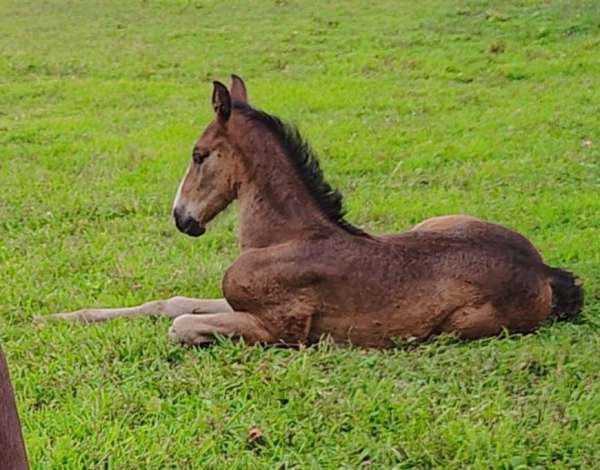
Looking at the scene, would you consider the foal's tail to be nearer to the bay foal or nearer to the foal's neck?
the bay foal

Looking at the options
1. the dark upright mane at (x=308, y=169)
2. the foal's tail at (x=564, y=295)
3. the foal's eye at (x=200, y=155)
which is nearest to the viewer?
the foal's tail at (x=564, y=295)

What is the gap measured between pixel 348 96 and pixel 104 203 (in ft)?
16.1

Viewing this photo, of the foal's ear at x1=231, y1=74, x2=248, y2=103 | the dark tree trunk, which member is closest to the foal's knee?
the foal's ear at x1=231, y1=74, x2=248, y2=103

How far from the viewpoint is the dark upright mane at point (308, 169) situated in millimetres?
5500

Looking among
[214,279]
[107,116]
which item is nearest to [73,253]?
[214,279]

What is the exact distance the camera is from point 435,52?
1464 centimetres

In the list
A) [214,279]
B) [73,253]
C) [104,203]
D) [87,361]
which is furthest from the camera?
[104,203]

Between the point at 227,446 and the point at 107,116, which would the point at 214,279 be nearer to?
the point at 227,446

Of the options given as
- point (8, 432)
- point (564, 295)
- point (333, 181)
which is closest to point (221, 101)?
point (564, 295)

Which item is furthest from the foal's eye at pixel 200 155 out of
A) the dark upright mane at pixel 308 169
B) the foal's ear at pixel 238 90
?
the foal's ear at pixel 238 90

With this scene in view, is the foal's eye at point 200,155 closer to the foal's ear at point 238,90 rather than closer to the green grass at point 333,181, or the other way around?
the green grass at point 333,181

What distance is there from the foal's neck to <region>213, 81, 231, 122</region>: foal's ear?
7.5 inches

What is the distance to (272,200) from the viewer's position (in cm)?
551

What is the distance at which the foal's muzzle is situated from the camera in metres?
5.77
